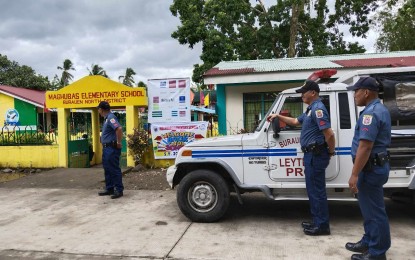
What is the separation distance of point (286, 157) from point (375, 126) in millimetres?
1691

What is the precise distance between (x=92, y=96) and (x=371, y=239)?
8597 millimetres

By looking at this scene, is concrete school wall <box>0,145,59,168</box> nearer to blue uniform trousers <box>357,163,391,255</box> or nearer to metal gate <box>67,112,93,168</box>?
metal gate <box>67,112,93,168</box>

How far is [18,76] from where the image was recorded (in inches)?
1221

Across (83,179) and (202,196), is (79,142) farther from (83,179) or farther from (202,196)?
(202,196)

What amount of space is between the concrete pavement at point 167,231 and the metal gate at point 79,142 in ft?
13.7

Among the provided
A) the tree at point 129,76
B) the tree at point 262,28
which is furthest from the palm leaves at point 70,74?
the tree at point 262,28

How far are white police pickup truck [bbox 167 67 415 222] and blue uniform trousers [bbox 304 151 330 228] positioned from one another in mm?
405

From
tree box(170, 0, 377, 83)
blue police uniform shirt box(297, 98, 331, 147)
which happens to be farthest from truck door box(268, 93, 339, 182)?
tree box(170, 0, 377, 83)

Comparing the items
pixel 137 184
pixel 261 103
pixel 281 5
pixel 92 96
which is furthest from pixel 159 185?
pixel 281 5

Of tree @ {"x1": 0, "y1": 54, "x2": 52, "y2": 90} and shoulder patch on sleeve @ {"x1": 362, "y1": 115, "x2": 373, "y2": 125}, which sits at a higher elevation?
tree @ {"x1": 0, "y1": 54, "x2": 52, "y2": 90}

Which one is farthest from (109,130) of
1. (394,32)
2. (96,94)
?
(394,32)

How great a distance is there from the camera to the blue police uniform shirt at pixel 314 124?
14.6ft

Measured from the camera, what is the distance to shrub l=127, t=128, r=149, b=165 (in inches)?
391

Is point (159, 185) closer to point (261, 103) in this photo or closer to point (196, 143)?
point (196, 143)
